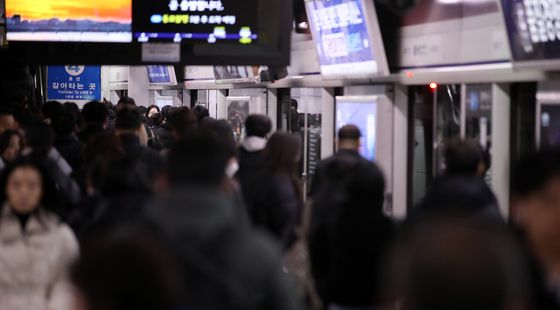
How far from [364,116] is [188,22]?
7.29 feet

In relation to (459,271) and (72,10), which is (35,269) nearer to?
(459,271)

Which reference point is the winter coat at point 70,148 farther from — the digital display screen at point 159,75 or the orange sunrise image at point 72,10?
the digital display screen at point 159,75

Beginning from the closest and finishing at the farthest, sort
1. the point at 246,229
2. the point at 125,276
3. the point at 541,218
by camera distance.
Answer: the point at 125,276 → the point at 541,218 → the point at 246,229

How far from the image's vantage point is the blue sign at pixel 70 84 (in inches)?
755

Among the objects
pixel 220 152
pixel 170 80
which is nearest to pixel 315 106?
pixel 170 80

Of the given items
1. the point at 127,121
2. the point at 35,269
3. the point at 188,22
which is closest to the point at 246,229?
the point at 35,269

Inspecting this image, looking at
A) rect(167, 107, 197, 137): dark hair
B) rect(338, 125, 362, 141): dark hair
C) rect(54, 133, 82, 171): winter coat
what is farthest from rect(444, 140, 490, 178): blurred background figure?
rect(54, 133, 82, 171): winter coat

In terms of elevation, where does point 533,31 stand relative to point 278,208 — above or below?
above

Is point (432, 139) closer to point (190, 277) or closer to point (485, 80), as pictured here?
point (485, 80)

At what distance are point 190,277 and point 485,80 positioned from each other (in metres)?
5.19

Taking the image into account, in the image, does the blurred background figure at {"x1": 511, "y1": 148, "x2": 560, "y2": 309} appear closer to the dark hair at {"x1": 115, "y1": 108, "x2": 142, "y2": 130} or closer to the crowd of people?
the crowd of people

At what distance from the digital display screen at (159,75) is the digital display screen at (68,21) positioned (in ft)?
29.5

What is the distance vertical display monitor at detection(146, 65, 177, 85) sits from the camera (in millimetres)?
16828

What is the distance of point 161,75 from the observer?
17469 millimetres
